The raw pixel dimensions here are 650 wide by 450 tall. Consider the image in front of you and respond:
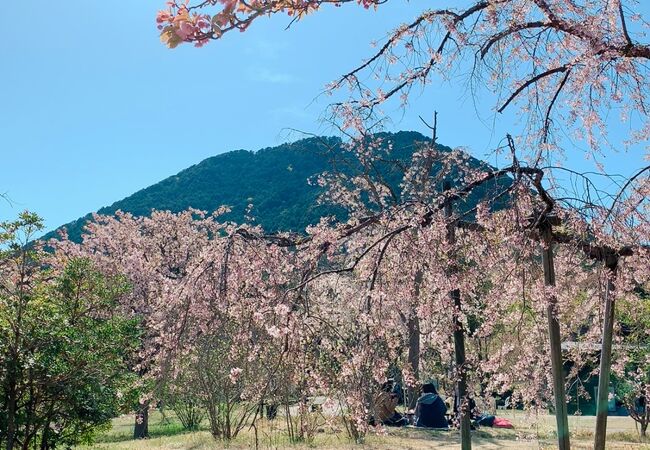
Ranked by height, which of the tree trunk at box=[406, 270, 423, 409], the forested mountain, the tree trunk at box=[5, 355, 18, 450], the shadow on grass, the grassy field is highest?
the forested mountain

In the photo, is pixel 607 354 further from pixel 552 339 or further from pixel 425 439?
pixel 425 439

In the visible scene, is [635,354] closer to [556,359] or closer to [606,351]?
[606,351]

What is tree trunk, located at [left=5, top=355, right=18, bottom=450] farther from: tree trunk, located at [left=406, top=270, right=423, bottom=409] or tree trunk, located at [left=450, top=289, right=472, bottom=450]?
tree trunk, located at [left=450, top=289, right=472, bottom=450]

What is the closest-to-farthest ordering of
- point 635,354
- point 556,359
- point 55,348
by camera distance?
point 556,359 → point 55,348 → point 635,354

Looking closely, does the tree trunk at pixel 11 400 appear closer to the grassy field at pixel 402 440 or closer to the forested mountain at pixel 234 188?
the grassy field at pixel 402 440

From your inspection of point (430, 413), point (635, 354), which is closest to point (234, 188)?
point (430, 413)

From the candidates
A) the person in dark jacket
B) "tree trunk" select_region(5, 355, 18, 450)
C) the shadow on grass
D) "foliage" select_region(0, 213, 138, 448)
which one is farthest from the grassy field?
the shadow on grass

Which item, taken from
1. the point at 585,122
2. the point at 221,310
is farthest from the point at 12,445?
the point at 585,122

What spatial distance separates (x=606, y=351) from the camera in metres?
5.51

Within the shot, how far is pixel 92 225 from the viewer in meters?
23.2

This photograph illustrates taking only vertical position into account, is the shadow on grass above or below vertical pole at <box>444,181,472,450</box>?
below

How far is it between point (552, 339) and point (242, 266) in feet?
8.75

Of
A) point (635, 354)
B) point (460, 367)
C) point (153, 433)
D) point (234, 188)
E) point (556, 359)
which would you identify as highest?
point (234, 188)

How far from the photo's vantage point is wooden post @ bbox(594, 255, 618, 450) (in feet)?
17.4
